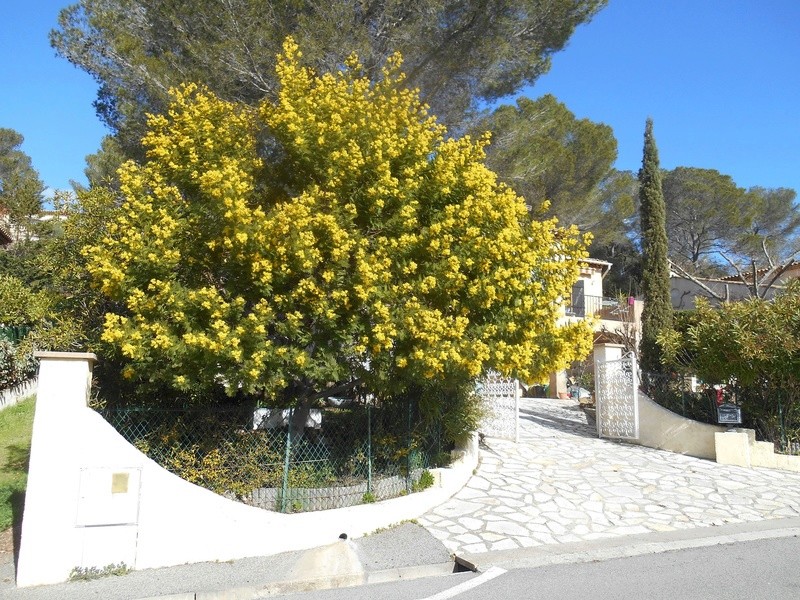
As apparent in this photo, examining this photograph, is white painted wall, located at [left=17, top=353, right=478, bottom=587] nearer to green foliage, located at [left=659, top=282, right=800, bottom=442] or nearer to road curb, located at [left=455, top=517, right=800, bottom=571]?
road curb, located at [left=455, top=517, right=800, bottom=571]

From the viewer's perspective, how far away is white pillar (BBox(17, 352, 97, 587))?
557 cm

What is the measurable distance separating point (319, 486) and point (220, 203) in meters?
3.34

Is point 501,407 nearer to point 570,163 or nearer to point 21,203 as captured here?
point 570,163

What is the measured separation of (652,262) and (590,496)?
8251 millimetres

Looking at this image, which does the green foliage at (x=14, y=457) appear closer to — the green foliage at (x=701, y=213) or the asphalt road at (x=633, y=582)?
the asphalt road at (x=633, y=582)

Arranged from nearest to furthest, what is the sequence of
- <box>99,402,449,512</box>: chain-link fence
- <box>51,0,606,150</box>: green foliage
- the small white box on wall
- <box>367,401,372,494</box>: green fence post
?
the small white box on wall
<box>99,402,449,512</box>: chain-link fence
<box>367,401,372,494</box>: green fence post
<box>51,0,606,150</box>: green foliage

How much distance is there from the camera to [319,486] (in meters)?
7.27

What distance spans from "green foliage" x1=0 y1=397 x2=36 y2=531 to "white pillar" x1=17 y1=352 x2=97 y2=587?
1.65 m

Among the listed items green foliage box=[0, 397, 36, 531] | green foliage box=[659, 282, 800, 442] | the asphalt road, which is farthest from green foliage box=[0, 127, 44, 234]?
green foliage box=[659, 282, 800, 442]

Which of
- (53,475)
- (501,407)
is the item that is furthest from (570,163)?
(53,475)

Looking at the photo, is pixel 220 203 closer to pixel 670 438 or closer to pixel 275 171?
pixel 275 171

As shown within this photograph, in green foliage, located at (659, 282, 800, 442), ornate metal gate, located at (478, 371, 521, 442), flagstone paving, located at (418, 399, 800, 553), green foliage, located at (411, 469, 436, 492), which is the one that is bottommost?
flagstone paving, located at (418, 399, 800, 553)

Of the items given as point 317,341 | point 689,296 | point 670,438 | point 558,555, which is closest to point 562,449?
point 670,438

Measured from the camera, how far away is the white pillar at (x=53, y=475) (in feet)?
18.3
